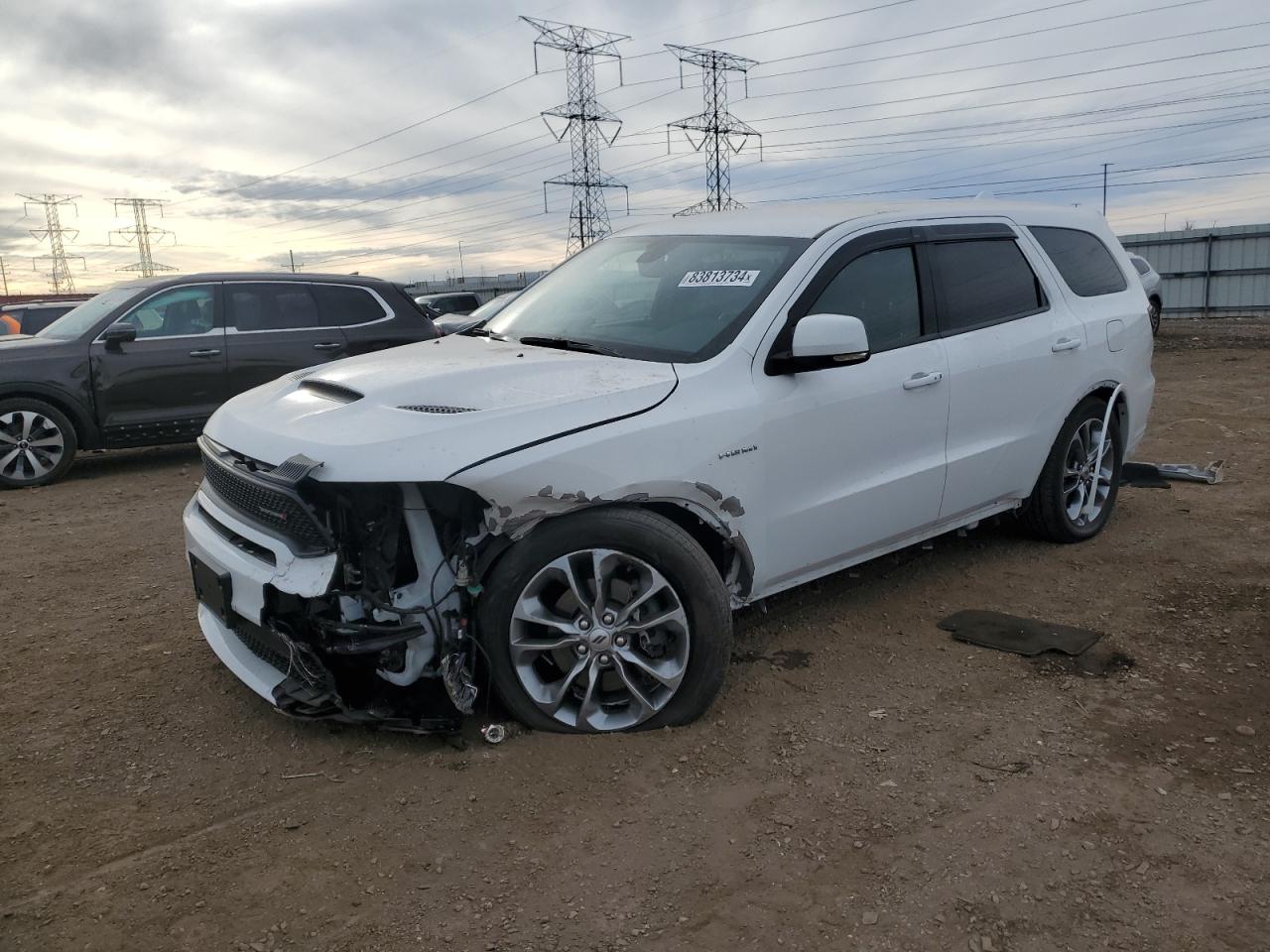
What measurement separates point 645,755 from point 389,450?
125cm

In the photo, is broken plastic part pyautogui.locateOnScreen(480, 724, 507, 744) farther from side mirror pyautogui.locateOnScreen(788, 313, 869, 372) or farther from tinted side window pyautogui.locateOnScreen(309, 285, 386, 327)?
tinted side window pyautogui.locateOnScreen(309, 285, 386, 327)

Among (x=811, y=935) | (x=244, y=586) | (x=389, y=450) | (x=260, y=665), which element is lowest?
(x=811, y=935)

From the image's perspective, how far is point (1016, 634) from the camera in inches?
163

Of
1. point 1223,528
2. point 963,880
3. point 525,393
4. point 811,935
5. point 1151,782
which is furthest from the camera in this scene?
point 1223,528

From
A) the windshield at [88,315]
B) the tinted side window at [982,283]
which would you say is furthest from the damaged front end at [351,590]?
the windshield at [88,315]

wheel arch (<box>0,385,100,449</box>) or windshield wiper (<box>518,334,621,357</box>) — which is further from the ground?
windshield wiper (<box>518,334,621,357</box>)

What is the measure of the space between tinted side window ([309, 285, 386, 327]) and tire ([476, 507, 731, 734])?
21.5 ft

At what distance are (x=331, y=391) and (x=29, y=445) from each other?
5787 millimetres

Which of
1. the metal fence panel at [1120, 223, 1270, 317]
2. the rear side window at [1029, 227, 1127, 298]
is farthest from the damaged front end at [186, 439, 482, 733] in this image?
the metal fence panel at [1120, 223, 1270, 317]

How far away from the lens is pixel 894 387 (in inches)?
155

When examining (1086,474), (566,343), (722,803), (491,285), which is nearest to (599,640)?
(722,803)

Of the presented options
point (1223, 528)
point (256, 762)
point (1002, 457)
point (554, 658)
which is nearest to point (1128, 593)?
point (1002, 457)

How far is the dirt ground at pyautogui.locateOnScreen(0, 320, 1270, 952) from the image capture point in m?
2.37

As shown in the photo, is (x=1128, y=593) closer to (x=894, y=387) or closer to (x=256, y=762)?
(x=894, y=387)
